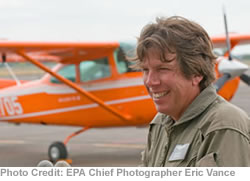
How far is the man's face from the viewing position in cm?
201

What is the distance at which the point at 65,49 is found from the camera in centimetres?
971

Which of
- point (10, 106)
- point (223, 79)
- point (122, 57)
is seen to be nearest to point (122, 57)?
point (122, 57)

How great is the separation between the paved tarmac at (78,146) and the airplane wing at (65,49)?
6.75 feet

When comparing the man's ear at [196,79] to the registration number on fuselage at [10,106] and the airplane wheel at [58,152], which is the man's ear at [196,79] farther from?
the registration number on fuselage at [10,106]

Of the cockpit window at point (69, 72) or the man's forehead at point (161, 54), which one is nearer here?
the man's forehead at point (161, 54)

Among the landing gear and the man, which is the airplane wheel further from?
the man

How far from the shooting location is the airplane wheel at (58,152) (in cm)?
977

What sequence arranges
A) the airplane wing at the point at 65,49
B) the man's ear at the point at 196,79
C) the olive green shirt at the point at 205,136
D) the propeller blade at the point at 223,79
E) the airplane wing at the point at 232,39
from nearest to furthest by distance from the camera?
the olive green shirt at the point at 205,136, the man's ear at the point at 196,79, the propeller blade at the point at 223,79, the airplane wing at the point at 65,49, the airplane wing at the point at 232,39

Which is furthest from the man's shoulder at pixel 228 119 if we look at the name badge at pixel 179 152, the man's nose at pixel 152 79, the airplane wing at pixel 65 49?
the airplane wing at pixel 65 49

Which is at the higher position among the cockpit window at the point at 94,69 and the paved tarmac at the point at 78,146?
the cockpit window at the point at 94,69

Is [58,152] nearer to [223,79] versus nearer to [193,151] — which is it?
[223,79]

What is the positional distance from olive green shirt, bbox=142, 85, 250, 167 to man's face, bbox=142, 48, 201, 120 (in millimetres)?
40

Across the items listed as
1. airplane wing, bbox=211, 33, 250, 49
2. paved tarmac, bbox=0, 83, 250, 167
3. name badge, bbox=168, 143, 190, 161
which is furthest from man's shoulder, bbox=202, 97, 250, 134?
airplane wing, bbox=211, 33, 250, 49

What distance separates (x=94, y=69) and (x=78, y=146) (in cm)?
275
